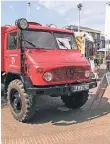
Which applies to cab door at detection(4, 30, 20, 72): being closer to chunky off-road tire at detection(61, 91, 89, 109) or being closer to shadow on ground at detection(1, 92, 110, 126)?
shadow on ground at detection(1, 92, 110, 126)

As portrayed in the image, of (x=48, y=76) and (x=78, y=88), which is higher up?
(x=48, y=76)

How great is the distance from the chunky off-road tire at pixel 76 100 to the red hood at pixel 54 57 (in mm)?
1228

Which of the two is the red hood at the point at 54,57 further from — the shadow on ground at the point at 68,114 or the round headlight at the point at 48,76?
the shadow on ground at the point at 68,114

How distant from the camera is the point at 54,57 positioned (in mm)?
7340

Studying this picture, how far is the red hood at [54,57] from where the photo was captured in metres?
7.06

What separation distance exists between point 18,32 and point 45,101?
316cm

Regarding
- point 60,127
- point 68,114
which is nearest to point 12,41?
point 68,114

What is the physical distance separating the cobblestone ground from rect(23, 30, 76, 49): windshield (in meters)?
1.92

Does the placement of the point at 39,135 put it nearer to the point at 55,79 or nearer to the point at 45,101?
the point at 55,79

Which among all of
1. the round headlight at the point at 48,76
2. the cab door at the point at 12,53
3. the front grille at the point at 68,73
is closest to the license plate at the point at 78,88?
the front grille at the point at 68,73

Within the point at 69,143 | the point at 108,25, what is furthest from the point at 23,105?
the point at 108,25

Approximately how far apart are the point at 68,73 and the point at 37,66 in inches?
34.2

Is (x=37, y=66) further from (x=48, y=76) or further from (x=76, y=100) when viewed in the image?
(x=76, y=100)

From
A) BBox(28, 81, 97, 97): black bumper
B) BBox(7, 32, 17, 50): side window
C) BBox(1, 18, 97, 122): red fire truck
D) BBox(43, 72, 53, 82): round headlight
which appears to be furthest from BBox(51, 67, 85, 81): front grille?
BBox(7, 32, 17, 50): side window
